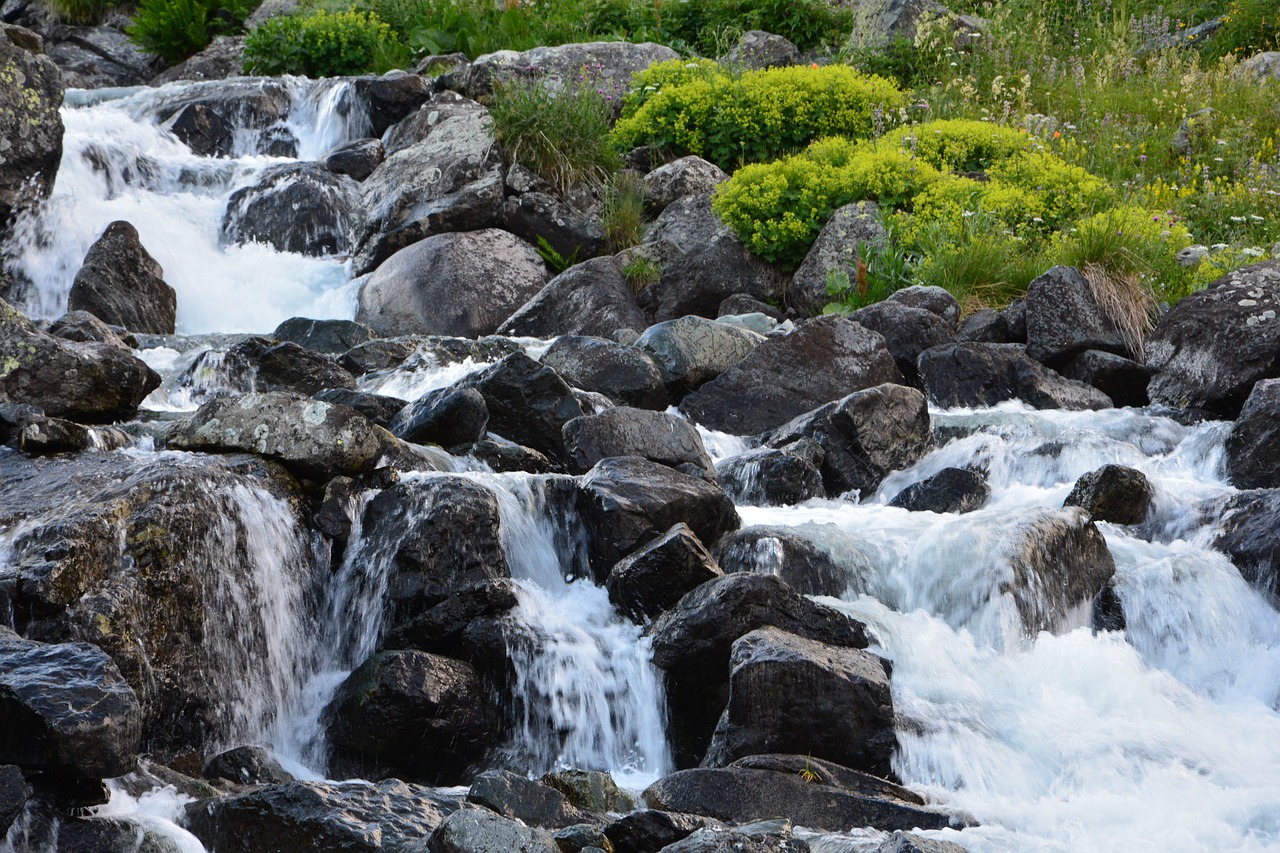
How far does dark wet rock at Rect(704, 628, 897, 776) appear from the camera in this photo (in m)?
4.38

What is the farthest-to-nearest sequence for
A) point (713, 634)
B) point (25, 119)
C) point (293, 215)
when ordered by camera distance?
point (293, 215) → point (25, 119) → point (713, 634)

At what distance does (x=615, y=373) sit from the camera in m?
8.62

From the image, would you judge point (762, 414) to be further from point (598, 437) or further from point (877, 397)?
point (598, 437)

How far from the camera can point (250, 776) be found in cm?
426

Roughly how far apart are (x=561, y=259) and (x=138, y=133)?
5.58 meters

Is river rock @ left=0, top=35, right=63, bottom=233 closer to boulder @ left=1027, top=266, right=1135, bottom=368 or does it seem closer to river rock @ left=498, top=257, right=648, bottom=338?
river rock @ left=498, top=257, right=648, bottom=338

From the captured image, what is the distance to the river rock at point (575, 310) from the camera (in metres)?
11.0

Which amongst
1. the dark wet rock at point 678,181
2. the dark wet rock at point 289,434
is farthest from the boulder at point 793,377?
the dark wet rock at point 678,181

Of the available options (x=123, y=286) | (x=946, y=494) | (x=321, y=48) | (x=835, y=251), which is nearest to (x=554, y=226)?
(x=835, y=251)

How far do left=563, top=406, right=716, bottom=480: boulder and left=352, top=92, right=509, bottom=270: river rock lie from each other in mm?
4868

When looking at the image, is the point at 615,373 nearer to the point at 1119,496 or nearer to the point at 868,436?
the point at 868,436

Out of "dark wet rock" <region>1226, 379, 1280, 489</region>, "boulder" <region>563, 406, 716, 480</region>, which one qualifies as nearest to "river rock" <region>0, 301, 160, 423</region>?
"boulder" <region>563, 406, 716, 480</region>

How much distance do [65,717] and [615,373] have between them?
566 centimetres

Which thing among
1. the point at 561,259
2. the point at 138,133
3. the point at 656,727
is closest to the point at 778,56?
the point at 561,259
